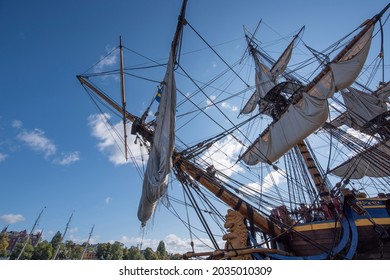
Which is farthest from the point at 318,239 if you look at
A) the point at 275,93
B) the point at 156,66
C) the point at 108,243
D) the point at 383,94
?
the point at 108,243

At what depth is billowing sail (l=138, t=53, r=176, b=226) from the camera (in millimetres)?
4988

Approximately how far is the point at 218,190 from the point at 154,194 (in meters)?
1.77

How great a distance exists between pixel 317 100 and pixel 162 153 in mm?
7751

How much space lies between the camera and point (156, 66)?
7.07 metres

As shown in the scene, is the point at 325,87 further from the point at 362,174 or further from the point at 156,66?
the point at 362,174

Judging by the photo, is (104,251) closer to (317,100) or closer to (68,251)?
(68,251)

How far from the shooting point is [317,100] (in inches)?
365

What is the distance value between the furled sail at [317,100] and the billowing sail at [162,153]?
4.31 metres

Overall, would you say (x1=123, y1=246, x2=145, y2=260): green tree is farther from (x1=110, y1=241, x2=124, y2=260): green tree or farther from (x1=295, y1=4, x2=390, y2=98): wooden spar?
(x1=295, y1=4, x2=390, y2=98): wooden spar

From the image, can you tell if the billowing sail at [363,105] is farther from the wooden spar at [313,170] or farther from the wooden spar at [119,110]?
the wooden spar at [119,110]

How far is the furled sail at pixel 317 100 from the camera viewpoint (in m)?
9.20

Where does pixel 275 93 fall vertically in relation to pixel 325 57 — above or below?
above

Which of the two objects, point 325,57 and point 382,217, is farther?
point 325,57

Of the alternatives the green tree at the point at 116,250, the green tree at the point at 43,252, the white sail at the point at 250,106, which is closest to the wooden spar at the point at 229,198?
the white sail at the point at 250,106
